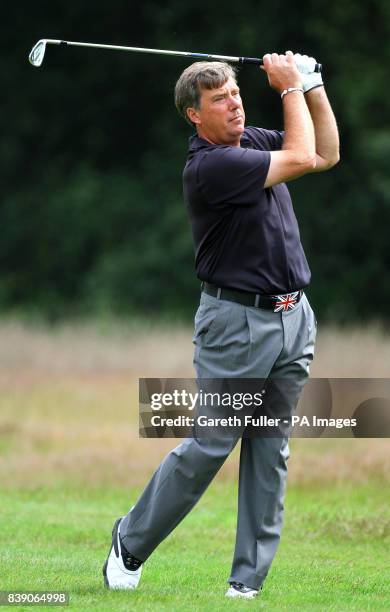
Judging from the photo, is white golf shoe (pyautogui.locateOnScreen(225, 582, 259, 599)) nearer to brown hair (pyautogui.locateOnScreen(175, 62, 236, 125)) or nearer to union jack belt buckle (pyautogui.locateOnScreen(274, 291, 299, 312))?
union jack belt buckle (pyautogui.locateOnScreen(274, 291, 299, 312))

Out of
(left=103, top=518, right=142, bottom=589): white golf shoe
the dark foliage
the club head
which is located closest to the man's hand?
the club head

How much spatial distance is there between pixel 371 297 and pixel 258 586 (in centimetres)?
1833

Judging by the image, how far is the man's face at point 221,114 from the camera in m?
5.01

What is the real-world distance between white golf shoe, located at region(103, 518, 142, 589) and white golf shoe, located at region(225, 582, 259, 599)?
374 mm

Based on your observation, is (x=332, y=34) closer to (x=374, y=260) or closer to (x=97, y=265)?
(x=374, y=260)

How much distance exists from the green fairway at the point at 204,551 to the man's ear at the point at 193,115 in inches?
72.1

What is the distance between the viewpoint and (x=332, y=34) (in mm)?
22875

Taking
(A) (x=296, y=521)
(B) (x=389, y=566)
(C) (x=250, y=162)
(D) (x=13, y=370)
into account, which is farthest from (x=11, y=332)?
(C) (x=250, y=162)

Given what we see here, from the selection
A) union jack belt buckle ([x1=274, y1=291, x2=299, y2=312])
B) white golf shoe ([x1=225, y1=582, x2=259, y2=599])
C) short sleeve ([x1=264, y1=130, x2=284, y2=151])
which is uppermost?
short sleeve ([x1=264, y1=130, x2=284, y2=151])

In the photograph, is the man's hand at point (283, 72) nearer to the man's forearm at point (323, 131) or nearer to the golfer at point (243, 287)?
Result: the golfer at point (243, 287)

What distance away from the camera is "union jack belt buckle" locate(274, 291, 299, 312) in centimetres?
496

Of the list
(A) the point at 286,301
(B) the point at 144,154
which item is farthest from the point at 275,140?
(B) the point at 144,154

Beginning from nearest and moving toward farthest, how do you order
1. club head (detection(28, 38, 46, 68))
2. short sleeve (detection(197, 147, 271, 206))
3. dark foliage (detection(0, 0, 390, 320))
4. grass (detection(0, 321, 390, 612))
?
short sleeve (detection(197, 147, 271, 206)) → grass (detection(0, 321, 390, 612)) → club head (detection(28, 38, 46, 68)) → dark foliage (detection(0, 0, 390, 320))

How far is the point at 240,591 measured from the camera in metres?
5.00
